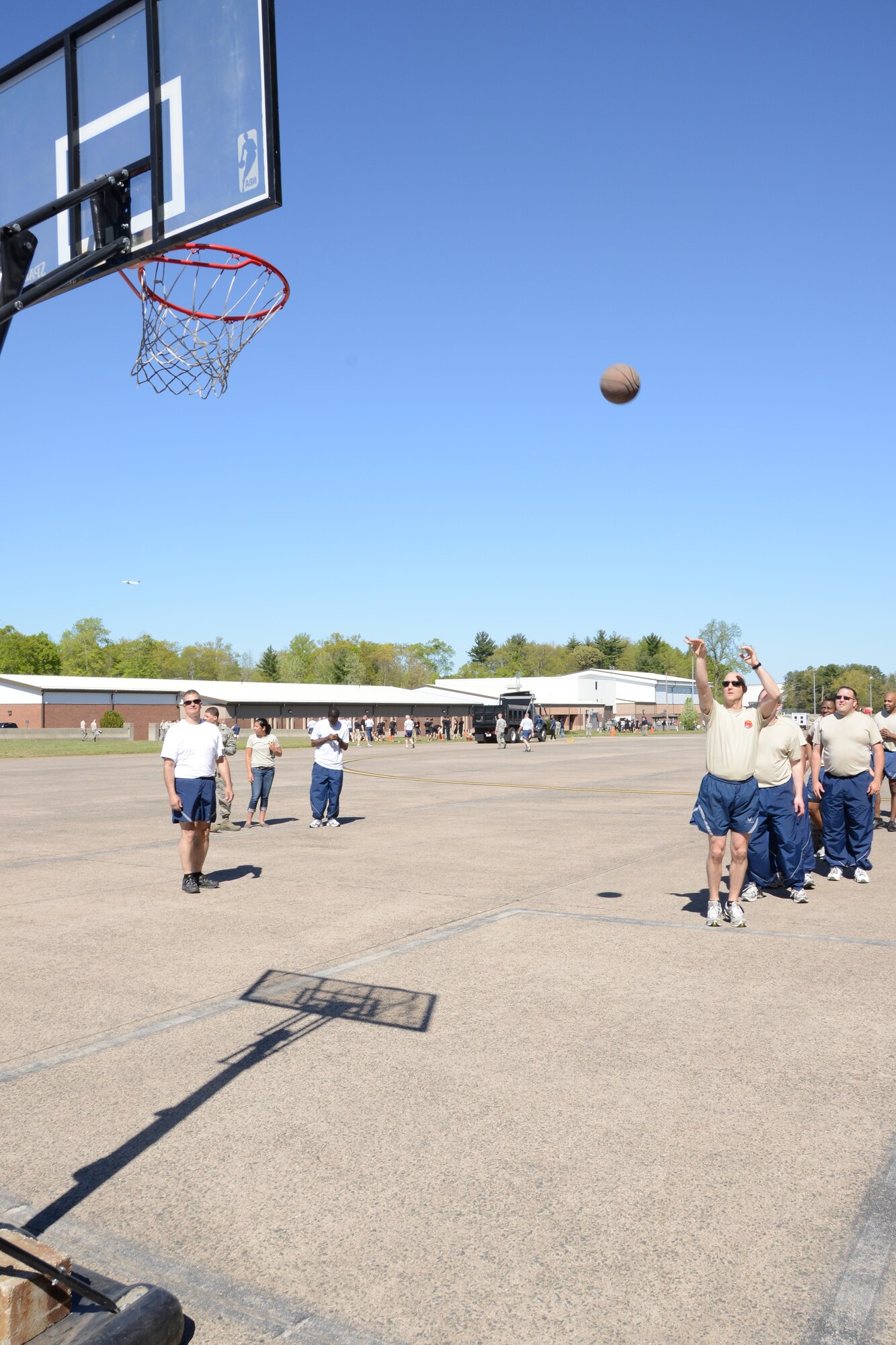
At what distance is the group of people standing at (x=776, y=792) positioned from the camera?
26.2ft

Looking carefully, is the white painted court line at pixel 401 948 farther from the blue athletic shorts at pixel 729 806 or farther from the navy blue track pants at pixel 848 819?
the navy blue track pants at pixel 848 819

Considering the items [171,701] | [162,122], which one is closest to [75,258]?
[162,122]

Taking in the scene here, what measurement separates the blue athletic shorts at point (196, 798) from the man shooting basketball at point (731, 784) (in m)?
4.40

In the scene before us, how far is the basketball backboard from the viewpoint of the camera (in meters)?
3.99

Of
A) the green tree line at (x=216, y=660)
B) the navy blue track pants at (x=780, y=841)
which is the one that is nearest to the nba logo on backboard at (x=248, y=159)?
the navy blue track pants at (x=780, y=841)

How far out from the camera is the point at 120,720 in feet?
236

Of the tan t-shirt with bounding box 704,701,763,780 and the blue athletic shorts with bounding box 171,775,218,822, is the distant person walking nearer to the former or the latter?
the blue athletic shorts with bounding box 171,775,218,822

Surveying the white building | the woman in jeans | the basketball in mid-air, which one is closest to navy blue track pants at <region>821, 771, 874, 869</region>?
the basketball in mid-air

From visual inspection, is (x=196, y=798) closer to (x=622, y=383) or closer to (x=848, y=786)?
(x=848, y=786)

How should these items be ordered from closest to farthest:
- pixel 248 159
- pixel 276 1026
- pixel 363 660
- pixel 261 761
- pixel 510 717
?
pixel 248 159 < pixel 276 1026 < pixel 261 761 < pixel 510 717 < pixel 363 660

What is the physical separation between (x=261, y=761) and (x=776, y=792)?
7942mm

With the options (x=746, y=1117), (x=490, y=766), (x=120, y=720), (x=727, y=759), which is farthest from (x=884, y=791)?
(x=120, y=720)

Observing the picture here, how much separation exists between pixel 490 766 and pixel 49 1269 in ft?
94.4

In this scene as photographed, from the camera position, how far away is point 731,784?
316 inches
